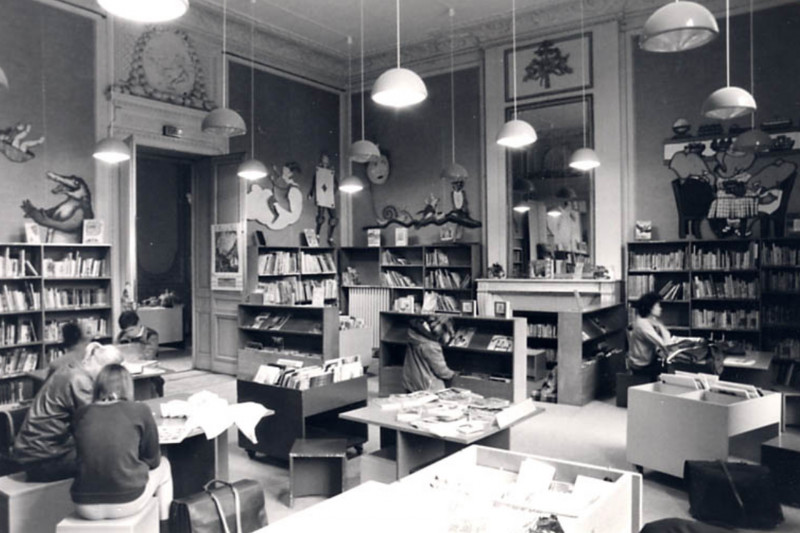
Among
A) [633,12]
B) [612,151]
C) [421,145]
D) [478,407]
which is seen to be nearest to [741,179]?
[612,151]

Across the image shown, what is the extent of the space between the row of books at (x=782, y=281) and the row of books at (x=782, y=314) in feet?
0.85

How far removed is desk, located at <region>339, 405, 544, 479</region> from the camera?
405 centimetres

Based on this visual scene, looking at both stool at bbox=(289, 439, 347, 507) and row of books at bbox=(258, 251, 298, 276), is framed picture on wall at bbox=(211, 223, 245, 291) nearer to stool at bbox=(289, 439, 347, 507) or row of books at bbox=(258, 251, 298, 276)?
row of books at bbox=(258, 251, 298, 276)

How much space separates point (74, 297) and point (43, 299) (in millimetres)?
492

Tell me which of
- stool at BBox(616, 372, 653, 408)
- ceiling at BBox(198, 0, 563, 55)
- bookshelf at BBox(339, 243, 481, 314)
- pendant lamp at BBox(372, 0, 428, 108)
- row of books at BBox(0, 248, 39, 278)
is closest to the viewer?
pendant lamp at BBox(372, 0, 428, 108)

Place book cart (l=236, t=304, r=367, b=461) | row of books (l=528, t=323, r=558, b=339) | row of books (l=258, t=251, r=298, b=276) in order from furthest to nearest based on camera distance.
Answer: row of books (l=258, t=251, r=298, b=276)
row of books (l=528, t=323, r=558, b=339)
book cart (l=236, t=304, r=367, b=461)

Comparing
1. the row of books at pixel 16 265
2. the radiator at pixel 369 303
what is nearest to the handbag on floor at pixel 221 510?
the row of books at pixel 16 265

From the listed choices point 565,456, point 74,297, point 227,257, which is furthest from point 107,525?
point 227,257

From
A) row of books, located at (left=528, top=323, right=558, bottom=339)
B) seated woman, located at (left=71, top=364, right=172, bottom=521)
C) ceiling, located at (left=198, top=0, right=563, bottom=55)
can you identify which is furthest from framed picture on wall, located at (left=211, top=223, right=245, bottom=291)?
seated woman, located at (left=71, top=364, right=172, bottom=521)

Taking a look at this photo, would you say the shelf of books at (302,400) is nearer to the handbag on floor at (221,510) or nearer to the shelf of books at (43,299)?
the handbag on floor at (221,510)

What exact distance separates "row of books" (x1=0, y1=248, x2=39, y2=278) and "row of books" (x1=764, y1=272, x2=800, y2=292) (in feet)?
28.9

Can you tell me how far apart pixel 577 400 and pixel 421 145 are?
222 inches

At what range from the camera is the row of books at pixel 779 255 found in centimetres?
750

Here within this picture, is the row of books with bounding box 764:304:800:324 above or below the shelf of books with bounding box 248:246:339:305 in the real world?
below
